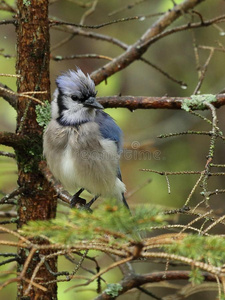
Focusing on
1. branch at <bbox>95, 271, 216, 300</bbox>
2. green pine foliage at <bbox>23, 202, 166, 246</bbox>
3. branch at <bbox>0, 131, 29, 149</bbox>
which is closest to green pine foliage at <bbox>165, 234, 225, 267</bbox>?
green pine foliage at <bbox>23, 202, 166, 246</bbox>

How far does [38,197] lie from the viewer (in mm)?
2996

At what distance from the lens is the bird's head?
10.8ft

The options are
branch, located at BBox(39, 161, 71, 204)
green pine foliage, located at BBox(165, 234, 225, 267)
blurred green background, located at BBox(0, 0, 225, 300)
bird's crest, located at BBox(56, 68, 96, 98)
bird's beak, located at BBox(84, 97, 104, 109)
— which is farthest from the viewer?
blurred green background, located at BBox(0, 0, 225, 300)

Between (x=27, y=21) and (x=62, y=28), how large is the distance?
877mm

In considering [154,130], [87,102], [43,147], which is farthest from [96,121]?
[154,130]

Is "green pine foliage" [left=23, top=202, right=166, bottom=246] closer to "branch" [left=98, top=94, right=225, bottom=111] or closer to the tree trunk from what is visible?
the tree trunk

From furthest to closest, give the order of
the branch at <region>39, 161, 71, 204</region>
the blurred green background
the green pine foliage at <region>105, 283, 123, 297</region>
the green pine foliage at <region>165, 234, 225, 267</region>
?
1. the blurred green background
2. the branch at <region>39, 161, 71, 204</region>
3. the green pine foliage at <region>105, 283, 123, 297</region>
4. the green pine foliage at <region>165, 234, 225, 267</region>

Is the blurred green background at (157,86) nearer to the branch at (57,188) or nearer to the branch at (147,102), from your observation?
the branch at (147,102)

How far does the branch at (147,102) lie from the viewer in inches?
118

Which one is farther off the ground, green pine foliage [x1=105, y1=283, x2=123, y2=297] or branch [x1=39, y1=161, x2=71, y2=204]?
branch [x1=39, y1=161, x2=71, y2=204]

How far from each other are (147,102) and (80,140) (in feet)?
1.61

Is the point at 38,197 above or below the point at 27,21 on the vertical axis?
below

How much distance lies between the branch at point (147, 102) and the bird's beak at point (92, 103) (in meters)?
0.05

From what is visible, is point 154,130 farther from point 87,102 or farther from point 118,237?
point 118,237
